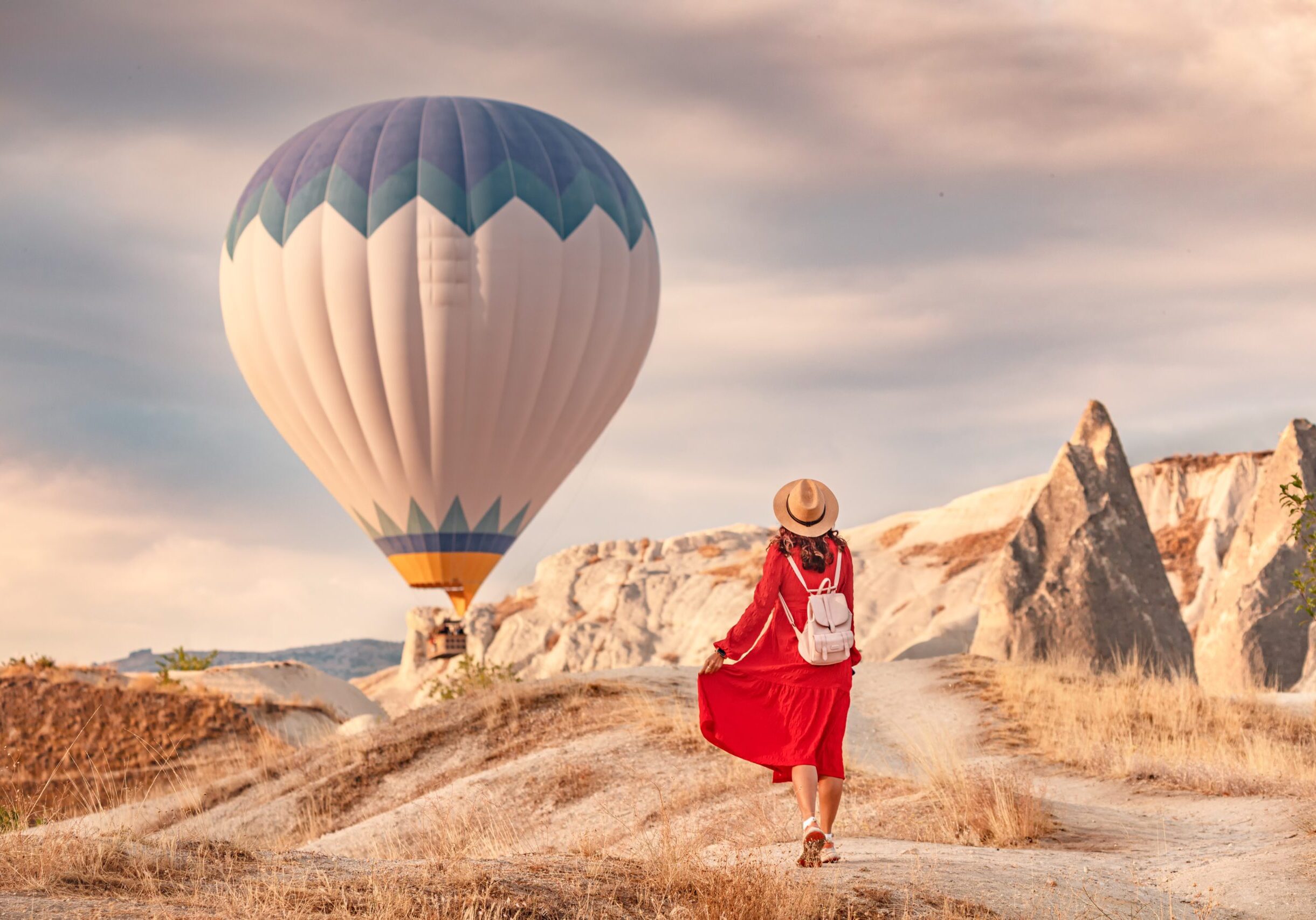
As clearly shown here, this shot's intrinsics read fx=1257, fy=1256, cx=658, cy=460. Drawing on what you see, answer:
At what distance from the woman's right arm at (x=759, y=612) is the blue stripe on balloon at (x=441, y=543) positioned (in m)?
18.9

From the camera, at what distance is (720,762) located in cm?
1179

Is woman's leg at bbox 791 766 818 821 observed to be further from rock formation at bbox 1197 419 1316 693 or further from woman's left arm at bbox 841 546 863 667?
rock formation at bbox 1197 419 1316 693

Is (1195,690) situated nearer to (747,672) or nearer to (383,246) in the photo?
(747,672)

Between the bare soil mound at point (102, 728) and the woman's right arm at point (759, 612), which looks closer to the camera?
the woman's right arm at point (759, 612)

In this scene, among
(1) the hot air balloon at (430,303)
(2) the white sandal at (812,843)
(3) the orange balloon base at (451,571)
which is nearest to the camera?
(2) the white sandal at (812,843)

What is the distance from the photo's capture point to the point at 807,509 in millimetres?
7043

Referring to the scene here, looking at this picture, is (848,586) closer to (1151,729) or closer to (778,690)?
(778,690)

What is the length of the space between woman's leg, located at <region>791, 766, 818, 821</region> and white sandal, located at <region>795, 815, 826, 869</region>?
53 millimetres

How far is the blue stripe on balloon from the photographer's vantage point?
83.8 feet

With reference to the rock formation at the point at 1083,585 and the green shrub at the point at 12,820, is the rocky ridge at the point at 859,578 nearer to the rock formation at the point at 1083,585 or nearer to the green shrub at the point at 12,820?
the rock formation at the point at 1083,585

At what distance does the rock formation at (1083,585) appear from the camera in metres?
20.0

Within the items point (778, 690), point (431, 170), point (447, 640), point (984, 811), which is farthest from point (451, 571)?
point (778, 690)

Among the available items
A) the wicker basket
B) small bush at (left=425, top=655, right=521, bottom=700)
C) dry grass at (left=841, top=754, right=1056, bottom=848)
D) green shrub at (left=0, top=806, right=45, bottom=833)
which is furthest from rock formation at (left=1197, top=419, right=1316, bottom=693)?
green shrub at (left=0, top=806, right=45, bottom=833)

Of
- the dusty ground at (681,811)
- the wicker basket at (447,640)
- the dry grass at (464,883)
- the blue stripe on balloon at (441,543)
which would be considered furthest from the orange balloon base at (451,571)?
the dry grass at (464,883)
